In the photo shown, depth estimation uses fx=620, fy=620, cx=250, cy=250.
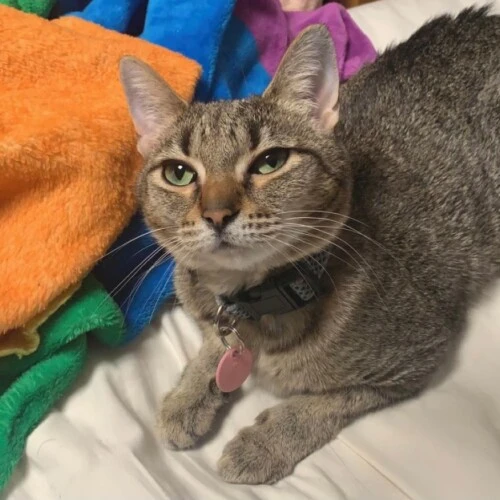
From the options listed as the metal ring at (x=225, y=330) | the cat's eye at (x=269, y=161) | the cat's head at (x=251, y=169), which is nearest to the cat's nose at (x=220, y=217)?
the cat's head at (x=251, y=169)

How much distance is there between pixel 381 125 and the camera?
1.29 meters

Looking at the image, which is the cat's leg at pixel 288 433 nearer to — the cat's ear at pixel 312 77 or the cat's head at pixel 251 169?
the cat's head at pixel 251 169

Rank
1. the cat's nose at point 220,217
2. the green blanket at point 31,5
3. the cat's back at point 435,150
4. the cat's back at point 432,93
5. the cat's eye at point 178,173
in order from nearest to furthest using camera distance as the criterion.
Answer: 1. the cat's nose at point 220,217
2. the cat's eye at point 178,173
3. the cat's back at point 435,150
4. the cat's back at point 432,93
5. the green blanket at point 31,5

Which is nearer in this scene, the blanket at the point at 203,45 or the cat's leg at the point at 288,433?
the cat's leg at the point at 288,433

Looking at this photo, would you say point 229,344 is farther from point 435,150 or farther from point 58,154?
point 435,150

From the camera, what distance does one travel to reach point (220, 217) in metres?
0.83

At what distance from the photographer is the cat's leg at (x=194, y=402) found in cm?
107

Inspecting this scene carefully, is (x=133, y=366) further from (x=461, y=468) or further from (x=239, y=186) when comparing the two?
(x=461, y=468)

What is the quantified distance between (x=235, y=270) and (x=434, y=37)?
32.6 inches

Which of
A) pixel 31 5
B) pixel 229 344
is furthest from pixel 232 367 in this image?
pixel 31 5

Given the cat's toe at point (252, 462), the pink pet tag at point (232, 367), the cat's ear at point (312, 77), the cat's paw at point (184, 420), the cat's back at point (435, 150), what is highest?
the cat's ear at point (312, 77)

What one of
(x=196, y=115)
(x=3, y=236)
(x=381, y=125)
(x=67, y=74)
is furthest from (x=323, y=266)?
(x=67, y=74)

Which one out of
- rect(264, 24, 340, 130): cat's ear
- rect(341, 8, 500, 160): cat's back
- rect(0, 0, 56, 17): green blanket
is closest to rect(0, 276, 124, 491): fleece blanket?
rect(264, 24, 340, 130): cat's ear

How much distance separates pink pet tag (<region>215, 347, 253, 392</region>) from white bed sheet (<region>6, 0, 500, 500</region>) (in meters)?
0.14
